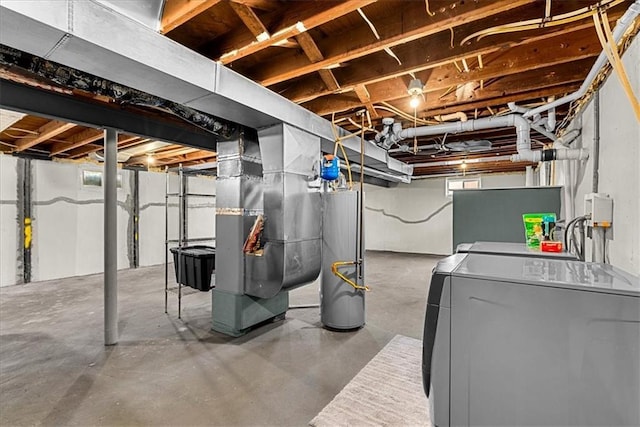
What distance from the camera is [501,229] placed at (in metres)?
3.01

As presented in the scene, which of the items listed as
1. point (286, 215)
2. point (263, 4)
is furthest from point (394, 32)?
point (286, 215)

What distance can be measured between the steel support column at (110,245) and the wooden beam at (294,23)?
63.3 inches

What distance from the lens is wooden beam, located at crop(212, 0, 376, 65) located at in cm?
153

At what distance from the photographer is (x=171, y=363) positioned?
2.45m

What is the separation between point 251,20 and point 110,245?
237 cm

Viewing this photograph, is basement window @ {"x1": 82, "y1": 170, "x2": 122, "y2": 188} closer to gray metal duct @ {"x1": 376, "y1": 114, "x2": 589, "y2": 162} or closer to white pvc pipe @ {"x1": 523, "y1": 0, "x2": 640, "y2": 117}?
gray metal duct @ {"x1": 376, "y1": 114, "x2": 589, "y2": 162}

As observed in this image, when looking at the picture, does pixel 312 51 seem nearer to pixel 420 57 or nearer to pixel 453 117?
pixel 420 57

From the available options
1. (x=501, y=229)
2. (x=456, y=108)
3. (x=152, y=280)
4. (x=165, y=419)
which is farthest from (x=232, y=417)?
(x=152, y=280)

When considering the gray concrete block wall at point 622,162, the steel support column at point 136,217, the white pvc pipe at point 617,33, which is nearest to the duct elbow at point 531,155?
the white pvc pipe at point 617,33

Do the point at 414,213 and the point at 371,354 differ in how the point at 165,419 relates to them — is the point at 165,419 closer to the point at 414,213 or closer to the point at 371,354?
the point at 371,354

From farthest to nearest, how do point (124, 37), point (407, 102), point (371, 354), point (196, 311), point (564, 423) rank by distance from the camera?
point (196, 311)
point (407, 102)
point (371, 354)
point (124, 37)
point (564, 423)

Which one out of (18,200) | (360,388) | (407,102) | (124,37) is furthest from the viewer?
(18,200)

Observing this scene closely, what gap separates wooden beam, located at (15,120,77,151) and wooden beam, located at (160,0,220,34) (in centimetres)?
247

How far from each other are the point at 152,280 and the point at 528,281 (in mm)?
5907
